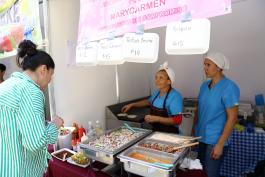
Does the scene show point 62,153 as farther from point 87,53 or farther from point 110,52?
point 110,52

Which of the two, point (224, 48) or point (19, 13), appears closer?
point (19, 13)

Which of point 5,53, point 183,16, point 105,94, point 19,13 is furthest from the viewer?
point 105,94

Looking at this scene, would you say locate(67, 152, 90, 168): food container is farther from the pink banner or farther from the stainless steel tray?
the pink banner

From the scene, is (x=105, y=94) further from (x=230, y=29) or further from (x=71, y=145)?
(x=230, y=29)

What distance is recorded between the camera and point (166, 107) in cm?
167

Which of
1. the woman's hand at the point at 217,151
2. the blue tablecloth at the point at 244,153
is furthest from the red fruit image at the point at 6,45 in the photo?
the blue tablecloth at the point at 244,153

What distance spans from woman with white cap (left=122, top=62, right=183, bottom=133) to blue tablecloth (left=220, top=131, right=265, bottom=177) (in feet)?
2.92

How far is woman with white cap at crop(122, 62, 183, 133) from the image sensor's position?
162cm

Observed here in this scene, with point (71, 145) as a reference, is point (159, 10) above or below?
above

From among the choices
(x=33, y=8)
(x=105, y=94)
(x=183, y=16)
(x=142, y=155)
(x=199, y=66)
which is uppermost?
(x=33, y=8)

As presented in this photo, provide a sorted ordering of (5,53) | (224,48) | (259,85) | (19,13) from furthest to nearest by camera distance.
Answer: (224,48) → (259,85) → (5,53) → (19,13)

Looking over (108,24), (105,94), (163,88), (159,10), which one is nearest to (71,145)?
(105,94)

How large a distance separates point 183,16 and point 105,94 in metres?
1.42

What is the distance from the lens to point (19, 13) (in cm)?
158
